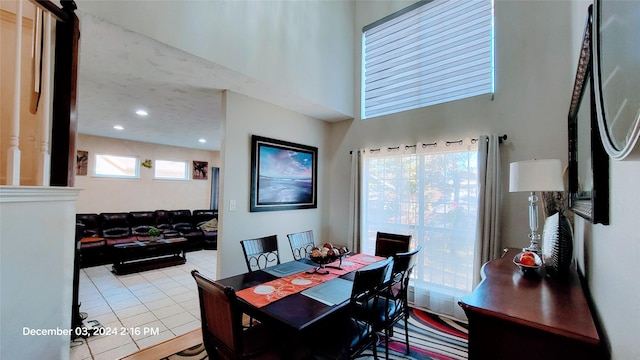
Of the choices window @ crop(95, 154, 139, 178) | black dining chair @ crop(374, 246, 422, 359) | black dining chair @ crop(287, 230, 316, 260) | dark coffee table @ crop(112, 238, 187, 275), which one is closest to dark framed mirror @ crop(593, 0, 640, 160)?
black dining chair @ crop(374, 246, 422, 359)

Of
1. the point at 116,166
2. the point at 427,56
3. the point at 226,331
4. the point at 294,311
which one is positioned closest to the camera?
the point at 226,331

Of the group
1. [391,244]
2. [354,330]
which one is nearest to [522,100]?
[391,244]

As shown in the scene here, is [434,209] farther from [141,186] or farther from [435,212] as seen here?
[141,186]

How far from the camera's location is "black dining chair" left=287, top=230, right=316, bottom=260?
309 cm

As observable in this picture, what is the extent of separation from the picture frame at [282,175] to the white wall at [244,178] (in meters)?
0.08

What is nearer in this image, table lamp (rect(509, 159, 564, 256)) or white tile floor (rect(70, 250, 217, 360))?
table lamp (rect(509, 159, 564, 256))

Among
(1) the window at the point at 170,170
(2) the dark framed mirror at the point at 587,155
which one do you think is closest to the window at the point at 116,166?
(1) the window at the point at 170,170

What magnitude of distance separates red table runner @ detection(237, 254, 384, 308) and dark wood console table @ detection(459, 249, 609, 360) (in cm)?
114

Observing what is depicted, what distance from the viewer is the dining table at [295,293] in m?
1.57

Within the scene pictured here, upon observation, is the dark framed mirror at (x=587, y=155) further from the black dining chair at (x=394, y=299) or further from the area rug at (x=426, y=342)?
the area rug at (x=426, y=342)

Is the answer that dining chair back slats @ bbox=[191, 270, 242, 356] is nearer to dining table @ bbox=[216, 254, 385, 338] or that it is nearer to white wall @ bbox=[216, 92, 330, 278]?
dining table @ bbox=[216, 254, 385, 338]

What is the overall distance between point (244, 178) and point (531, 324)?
9.63 feet

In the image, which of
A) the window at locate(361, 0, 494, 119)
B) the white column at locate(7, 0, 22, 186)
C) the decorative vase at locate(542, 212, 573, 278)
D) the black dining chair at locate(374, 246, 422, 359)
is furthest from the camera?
the window at locate(361, 0, 494, 119)

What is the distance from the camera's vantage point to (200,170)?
809 cm
